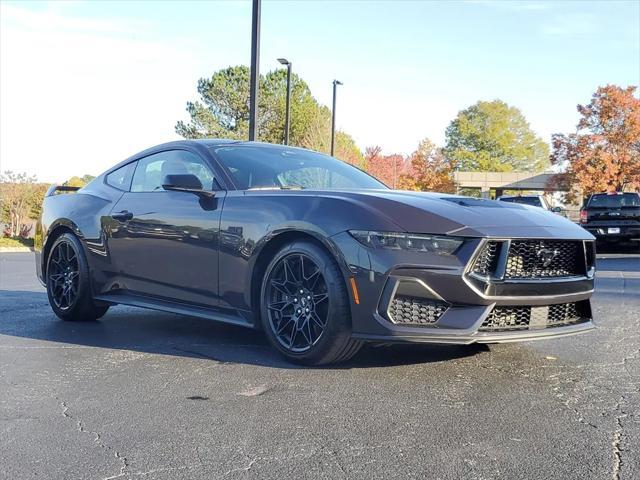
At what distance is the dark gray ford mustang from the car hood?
0.04 ft

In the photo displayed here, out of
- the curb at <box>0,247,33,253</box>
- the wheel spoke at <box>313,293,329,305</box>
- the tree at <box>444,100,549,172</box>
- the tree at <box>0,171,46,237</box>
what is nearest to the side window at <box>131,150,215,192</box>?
the wheel spoke at <box>313,293,329,305</box>

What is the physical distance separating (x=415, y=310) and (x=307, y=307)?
68cm

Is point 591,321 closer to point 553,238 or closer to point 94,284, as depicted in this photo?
point 553,238

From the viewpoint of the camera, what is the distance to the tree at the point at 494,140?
81.6 metres

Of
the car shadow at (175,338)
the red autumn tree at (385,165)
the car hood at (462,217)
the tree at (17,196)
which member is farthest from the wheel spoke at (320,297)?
the red autumn tree at (385,165)

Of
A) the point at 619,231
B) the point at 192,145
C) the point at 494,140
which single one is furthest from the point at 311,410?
the point at 494,140

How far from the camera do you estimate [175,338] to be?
17.5 ft

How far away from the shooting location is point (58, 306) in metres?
6.12

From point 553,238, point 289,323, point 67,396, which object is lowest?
point 67,396

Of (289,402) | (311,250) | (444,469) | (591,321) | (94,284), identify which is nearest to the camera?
(444,469)

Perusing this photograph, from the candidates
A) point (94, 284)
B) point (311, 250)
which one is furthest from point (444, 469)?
point (94, 284)

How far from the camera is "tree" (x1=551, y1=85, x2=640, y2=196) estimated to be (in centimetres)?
3900

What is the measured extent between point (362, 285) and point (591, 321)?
5.11 feet

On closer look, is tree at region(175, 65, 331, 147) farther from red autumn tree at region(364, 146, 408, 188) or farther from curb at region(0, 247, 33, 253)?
curb at region(0, 247, 33, 253)
